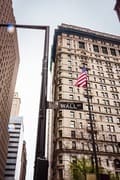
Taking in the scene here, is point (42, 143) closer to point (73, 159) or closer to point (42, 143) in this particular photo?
point (42, 143)

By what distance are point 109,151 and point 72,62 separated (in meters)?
33.8

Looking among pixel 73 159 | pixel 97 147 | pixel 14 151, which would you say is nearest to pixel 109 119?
pixel 97 147

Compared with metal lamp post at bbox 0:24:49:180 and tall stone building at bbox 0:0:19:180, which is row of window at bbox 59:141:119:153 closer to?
tall stone building at bbox 0:0:19:180

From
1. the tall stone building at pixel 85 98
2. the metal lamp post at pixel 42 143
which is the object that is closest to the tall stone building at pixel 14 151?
the tall stone building at pixel 85 98

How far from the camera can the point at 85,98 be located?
60688 mm

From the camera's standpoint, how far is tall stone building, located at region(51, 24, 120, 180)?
48281 mm

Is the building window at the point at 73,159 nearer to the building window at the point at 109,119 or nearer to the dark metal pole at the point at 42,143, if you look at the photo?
the building window at the point at 109,119

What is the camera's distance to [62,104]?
23.9 feet

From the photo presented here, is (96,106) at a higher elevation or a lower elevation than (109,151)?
higher

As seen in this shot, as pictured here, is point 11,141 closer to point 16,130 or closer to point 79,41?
point 16,130

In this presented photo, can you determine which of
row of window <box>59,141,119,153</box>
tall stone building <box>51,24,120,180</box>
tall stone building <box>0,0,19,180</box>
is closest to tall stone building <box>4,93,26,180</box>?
tall stone building <box>0,0,19,180</box>

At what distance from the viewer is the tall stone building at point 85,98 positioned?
48281 millimetres

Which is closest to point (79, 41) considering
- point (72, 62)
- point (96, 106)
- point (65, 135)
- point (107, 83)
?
point (72, 62)

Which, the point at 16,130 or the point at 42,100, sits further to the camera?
the point at 16,130
